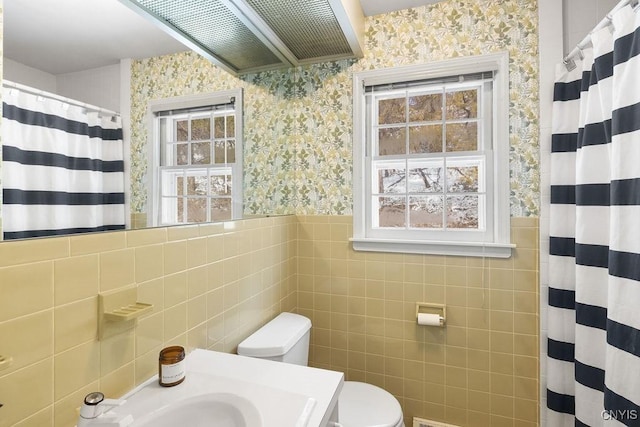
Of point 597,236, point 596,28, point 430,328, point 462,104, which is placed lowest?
point 430,328

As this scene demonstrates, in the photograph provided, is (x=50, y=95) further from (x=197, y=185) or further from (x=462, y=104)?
(x=462, y=104)

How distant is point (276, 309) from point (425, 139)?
128cm

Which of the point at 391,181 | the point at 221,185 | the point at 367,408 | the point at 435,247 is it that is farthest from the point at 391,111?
the point at 367,408

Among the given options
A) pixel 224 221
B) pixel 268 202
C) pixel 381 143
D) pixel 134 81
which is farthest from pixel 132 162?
pixel 381 143

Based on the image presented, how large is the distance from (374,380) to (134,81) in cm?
184

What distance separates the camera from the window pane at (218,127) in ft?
4.05

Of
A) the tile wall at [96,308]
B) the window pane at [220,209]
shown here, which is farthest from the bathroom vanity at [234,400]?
the window pane at [220,209]

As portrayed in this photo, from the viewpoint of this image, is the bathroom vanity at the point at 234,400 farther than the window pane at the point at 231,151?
No

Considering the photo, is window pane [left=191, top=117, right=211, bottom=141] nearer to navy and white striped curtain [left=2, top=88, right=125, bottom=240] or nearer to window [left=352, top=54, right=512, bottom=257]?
navy and white striped curtain [left=2, top=88, right=125, bottom=240]

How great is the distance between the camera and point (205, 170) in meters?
1.18

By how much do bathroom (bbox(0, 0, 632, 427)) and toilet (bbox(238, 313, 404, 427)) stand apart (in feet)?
0.28

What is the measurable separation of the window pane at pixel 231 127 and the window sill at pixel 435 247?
35.0 inches

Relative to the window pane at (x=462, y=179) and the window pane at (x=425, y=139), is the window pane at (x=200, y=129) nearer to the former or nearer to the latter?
the window pane at (x=425, y=139)

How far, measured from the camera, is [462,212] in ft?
5.66
